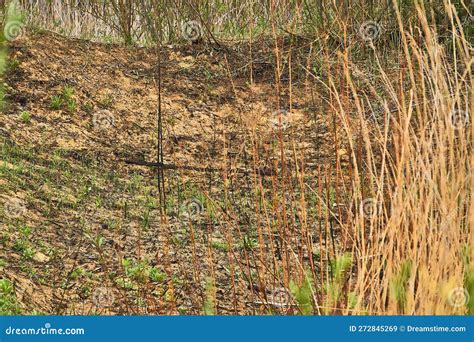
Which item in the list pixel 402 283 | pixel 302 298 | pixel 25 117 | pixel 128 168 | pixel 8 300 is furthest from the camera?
pixel 25 117

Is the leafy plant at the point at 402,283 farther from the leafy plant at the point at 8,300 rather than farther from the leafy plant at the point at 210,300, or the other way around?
the leafy plant at the point at 8,300

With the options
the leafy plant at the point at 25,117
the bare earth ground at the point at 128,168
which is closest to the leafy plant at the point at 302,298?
the bare earth ground at the point at 128,168

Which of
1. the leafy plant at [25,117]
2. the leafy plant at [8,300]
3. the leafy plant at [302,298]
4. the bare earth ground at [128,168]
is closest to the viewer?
the leafy plant at [302,298]

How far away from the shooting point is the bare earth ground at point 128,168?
12.1 feet

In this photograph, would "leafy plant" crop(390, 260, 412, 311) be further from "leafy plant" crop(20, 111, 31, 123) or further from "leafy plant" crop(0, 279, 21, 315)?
"leafy plant" crop(20, 111, 31, 123)

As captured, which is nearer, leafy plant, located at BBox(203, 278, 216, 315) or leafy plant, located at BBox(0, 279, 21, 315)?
leafy plant, located at BBox(203, 278, 216, 315)

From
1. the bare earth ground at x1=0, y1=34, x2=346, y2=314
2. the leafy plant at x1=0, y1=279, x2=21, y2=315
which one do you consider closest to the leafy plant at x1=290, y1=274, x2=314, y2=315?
the bare earth ground at x1=0, y1=34, x2=346, y2=314

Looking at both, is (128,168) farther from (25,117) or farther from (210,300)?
(210,300)

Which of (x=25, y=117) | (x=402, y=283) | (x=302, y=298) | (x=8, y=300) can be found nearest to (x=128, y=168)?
(x=25, y=117)

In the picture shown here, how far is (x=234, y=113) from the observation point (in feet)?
19.8

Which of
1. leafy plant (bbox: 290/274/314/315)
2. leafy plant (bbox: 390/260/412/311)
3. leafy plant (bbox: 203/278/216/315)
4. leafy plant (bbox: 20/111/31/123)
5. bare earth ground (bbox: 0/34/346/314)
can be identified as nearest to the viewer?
leafy plant (bbox: 390/260/412/311)

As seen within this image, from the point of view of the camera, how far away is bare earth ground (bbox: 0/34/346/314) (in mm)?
3701

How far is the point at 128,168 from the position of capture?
17.1 feet

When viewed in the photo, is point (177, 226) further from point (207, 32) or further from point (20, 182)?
point (207, 32)
